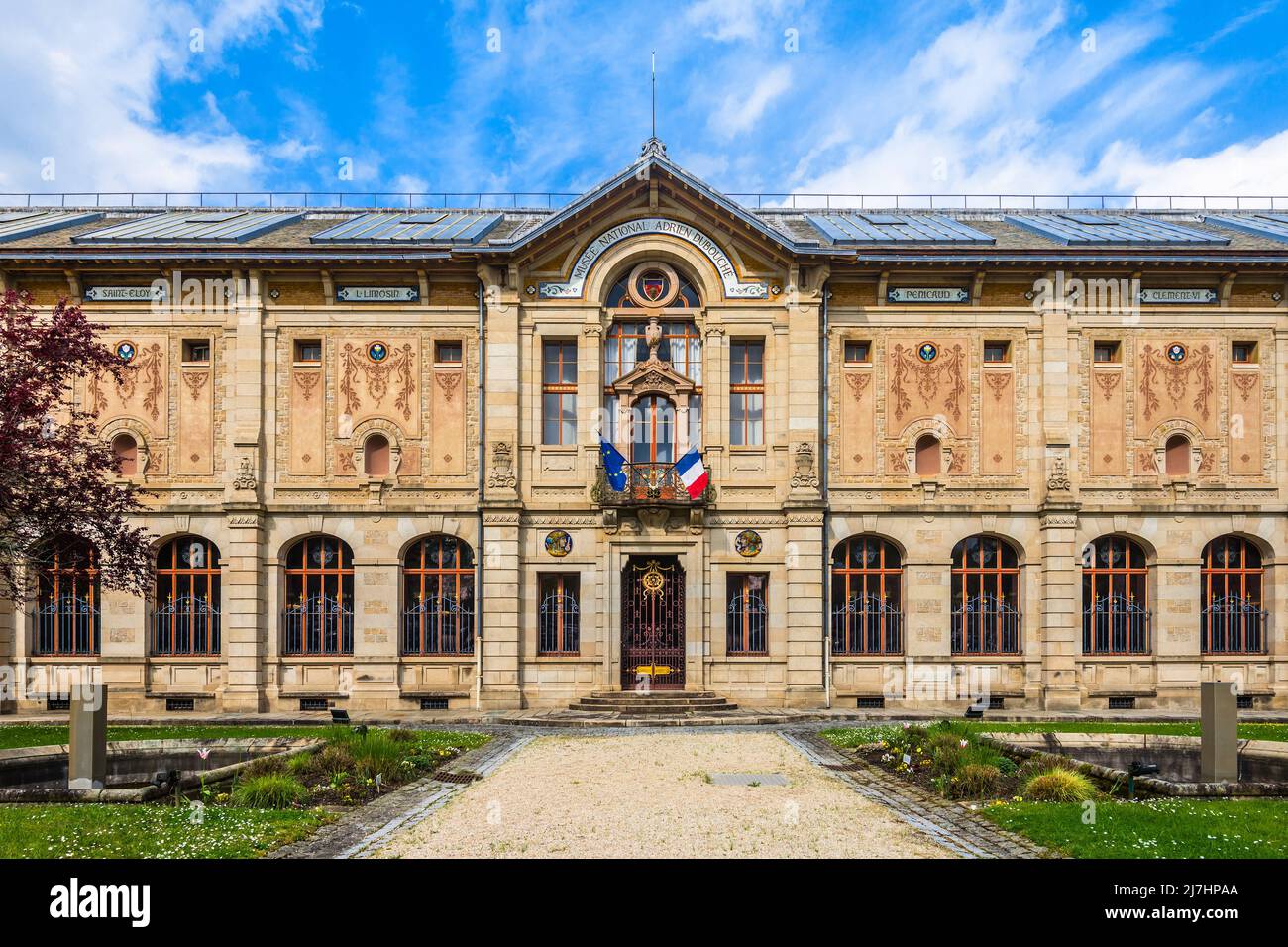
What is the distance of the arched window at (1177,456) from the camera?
87.1ft

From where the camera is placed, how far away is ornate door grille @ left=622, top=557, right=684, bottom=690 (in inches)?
1003

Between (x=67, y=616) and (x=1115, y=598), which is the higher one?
(x=1115, y=598)

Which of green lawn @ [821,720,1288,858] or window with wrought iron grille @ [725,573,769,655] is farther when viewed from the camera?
window with wrought iron grille @ [725,573,769,655]

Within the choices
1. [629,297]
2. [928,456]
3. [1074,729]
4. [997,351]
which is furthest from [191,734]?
[997,351]

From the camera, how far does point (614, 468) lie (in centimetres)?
2522

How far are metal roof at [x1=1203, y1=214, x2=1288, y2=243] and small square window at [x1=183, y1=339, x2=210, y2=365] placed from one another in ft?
106

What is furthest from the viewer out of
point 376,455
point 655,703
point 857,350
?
point 857,350

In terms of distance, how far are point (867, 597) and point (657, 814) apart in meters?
15.2

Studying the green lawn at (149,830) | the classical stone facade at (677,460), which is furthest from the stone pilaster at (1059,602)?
the green lawn at (149,830)

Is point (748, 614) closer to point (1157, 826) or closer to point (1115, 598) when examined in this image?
point (1115, 598)

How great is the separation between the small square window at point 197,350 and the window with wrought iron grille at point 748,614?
16.2 meters

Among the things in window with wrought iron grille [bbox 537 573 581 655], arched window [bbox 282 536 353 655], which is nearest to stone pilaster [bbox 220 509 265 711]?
arched window [bbox 282 536 353 655]

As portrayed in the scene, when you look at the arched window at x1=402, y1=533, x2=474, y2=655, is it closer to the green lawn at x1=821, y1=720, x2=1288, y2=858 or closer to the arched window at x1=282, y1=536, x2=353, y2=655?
the arched window at x1=282, y1=536, x2=353, y2=655
